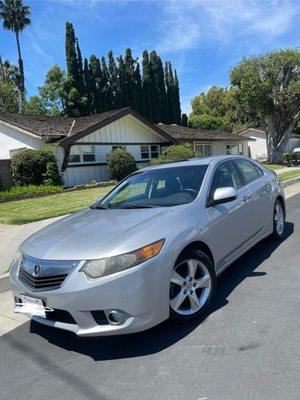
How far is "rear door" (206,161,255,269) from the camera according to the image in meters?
4.43

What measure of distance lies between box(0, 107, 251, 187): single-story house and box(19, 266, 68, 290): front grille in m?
18.2

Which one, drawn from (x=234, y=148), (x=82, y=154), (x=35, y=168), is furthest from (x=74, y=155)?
(x=234, y=148)

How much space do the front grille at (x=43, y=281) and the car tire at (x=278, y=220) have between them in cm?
390

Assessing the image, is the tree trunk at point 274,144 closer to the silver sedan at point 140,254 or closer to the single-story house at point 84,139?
the single-story house at point 84,139

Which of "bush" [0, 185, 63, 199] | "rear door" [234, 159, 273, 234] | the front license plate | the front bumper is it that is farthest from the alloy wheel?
"bush" [0, 185, 63, 199]

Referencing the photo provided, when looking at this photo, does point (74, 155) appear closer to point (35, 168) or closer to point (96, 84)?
point (35, 168)

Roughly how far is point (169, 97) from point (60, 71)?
13884mm

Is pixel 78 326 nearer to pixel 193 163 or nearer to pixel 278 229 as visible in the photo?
pixel 193 163

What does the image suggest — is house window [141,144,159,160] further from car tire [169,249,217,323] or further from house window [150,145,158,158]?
car tire [169,249,217,323]

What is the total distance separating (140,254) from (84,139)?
20373 millimetres

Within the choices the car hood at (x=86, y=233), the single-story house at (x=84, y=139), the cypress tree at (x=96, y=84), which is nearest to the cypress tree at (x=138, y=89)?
the cypress tree at (x=96, y=84)

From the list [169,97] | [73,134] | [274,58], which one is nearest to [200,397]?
[73,134]

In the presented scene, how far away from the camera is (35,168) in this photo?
20078 mm

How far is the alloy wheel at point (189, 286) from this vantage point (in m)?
3.75
